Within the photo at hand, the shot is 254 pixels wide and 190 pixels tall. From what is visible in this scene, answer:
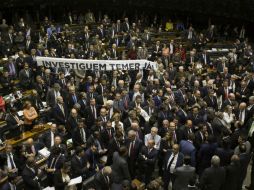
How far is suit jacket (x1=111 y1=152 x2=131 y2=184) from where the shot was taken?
277 inches

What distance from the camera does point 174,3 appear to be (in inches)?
773

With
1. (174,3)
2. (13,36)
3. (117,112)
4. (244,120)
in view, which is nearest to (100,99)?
(117,112)

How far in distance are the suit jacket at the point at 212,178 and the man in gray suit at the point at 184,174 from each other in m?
0.22

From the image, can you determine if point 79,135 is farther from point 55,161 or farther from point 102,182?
point 102,182

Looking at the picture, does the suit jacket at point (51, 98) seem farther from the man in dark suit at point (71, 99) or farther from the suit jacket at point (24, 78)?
the suit jacket at point (24, 78)

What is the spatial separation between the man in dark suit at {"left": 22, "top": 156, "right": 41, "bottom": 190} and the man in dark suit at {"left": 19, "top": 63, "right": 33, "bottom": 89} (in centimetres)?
471

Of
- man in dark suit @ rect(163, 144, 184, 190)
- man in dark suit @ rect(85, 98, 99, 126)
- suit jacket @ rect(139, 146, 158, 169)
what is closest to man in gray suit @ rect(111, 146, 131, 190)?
suit jacket @ rect(139, 146, 158, 169)

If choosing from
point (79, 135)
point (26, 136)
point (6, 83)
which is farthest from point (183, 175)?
point (6, 83)

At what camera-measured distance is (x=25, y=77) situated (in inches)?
452

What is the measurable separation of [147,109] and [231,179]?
2.83m

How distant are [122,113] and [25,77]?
347cm

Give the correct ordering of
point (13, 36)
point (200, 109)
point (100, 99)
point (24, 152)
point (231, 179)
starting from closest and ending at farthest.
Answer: point (231, 179) → point (24, 152) → point (200, 109) → point (100, 99) → point (13, 36)

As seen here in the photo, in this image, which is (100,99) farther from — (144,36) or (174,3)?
(174,3)

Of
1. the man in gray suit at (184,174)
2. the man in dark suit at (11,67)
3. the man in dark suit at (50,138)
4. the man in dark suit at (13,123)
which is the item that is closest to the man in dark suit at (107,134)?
the man in dark suit at (50,138)
